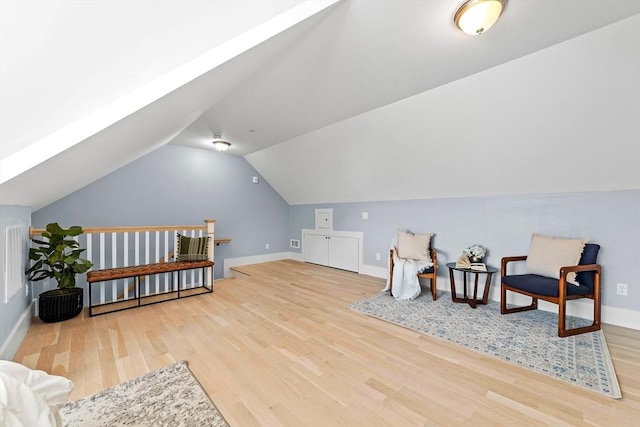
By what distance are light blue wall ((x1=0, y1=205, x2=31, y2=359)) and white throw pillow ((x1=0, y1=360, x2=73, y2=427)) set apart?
4.94 ft

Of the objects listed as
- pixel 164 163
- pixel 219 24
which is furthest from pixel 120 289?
pixel 219 24

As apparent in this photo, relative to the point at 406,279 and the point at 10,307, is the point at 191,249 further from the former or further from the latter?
the point at 406,279

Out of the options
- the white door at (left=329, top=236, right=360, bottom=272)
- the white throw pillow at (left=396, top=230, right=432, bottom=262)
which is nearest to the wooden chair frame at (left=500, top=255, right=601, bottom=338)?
the white throw pillow at (left=396, top=230, right=432, bottom=262)

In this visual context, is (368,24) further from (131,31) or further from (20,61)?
(20,61)

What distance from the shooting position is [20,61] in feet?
3.20

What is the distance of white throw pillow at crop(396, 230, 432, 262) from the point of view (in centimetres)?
366

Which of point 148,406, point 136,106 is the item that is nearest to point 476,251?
point 148,406

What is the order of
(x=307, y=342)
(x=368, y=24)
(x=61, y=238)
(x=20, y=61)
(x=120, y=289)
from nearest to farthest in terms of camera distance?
(x=20, y=61), (x=368, y=24), (x=307, y=342), (x=61, y=238), (x=120, y=289)

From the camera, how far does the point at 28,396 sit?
0.81 meters

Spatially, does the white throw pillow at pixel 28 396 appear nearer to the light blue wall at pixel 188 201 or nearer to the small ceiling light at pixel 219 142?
the small ceiling light at pixel 219 142

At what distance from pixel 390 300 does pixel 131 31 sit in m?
3.37

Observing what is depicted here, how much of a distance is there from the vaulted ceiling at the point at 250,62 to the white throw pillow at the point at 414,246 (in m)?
1.17

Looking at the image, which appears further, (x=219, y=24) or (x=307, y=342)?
(x=307, y=342)

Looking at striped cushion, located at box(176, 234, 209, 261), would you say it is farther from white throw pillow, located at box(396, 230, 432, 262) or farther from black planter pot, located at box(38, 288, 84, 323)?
white throw pillow, located at box(396, 230, 432, 262)
